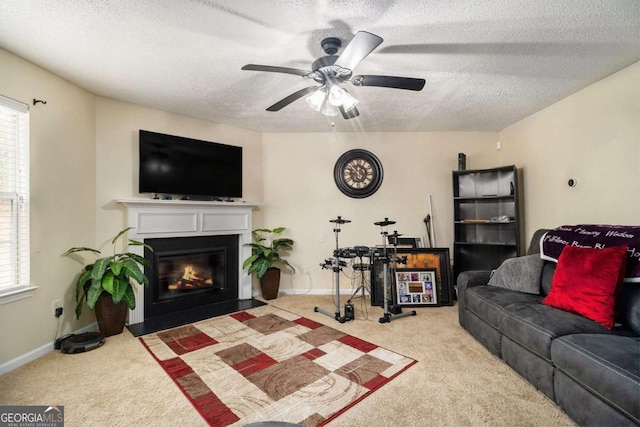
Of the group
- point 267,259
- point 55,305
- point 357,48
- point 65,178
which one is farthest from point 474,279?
point 65,178

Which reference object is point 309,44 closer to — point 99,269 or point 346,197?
point 346,197

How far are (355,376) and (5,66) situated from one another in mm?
3589

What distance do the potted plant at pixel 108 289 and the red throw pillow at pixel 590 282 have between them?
3.59 m

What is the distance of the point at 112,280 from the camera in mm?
2781

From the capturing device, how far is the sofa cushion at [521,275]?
262 centimetres

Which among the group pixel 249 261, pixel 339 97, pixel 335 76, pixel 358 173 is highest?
pixel 335 76

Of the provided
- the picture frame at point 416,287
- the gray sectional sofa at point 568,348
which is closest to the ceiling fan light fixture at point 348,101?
the gray sectional sofa at point 568,348

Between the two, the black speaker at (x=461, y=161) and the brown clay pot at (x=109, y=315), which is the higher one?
the black speaker at (x=461, y=161)

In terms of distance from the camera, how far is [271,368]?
2281mm

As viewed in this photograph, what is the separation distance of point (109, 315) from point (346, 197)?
3.23 metres

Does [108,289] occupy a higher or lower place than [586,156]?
lower

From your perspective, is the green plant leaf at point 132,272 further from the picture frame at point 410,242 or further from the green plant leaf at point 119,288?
the picture frame at point 410,242

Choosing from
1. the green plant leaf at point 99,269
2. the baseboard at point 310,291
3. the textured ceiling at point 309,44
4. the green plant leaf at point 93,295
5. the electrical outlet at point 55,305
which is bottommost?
the baseboard at point 310,291

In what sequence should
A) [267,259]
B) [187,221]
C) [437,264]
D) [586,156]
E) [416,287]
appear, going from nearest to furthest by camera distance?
[586,156] → [187,221] → [416,287] → [437,264] → [267,259]
